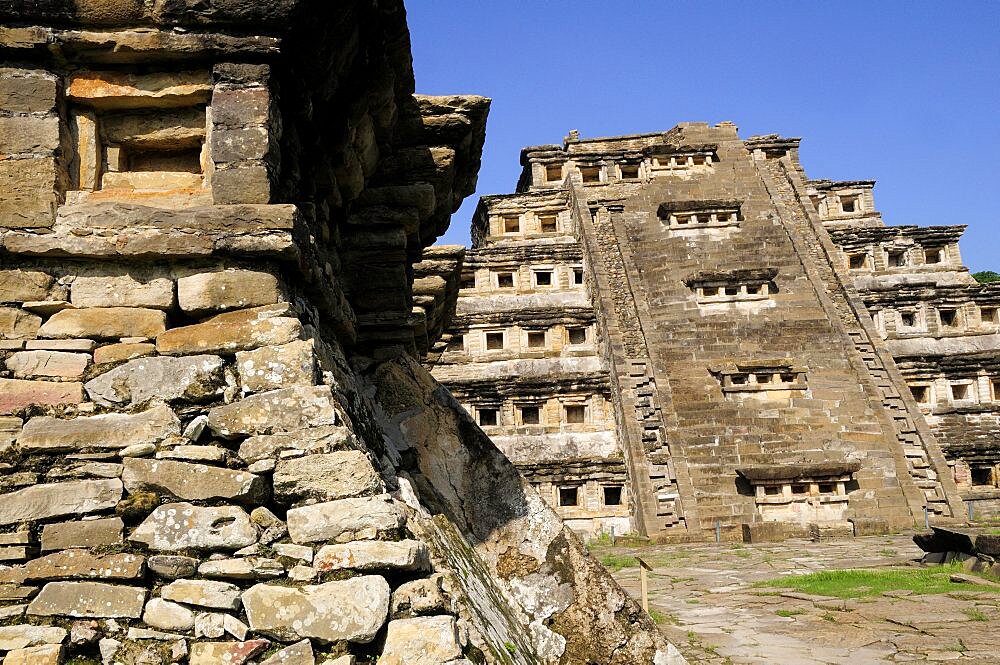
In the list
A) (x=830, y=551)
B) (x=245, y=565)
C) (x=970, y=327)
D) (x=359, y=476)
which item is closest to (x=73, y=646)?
(x=245, y=565)

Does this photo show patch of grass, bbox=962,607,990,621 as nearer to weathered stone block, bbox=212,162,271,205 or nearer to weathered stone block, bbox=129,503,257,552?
weathered stone block, bbox=129,503,257,552

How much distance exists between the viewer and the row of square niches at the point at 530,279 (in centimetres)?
2873

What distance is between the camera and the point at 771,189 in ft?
108

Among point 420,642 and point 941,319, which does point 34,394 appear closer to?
point 420,642

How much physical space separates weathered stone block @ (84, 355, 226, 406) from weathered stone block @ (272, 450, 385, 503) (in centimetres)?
54

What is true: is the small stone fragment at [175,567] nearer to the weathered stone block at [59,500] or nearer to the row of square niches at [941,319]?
the weathered stone block at [59,500]

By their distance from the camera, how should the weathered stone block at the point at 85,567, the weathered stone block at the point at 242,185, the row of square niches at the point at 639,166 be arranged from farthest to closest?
the row of square niches at the point at 639,166 < the weathered stone block at the point at 242,185 < the weathered stone block at the point at 85,567

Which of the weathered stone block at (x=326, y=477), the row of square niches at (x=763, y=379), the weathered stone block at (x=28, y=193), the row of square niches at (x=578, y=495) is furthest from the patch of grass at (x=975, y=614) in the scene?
the row of square niches at (x=763, y=379)

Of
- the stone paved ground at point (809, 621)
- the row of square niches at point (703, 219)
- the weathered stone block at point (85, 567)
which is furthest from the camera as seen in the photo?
the row of square niches at point (703, 219)

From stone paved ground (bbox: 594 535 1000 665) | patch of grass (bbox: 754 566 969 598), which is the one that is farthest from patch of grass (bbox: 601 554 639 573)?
patch of grass (bbox: 754 566 969 598)

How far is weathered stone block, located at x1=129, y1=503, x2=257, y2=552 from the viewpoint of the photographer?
3.40 m

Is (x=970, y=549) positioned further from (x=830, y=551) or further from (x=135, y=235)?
(x=135, y=235)

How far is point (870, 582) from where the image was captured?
12.3 metres

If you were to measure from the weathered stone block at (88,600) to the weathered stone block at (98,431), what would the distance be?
0.57m
